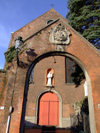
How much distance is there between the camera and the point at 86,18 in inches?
441

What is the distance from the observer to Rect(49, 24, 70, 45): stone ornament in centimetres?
796

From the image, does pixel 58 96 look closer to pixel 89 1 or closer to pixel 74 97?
pixel 74 97

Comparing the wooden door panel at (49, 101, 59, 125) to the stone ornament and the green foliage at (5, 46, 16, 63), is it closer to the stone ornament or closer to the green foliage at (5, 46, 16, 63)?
the stone ornament

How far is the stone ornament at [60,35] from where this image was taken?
7.96 metres

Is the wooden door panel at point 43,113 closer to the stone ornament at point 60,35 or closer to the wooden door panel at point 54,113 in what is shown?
the wooden door panel at point 54,113

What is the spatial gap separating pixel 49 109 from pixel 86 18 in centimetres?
1089

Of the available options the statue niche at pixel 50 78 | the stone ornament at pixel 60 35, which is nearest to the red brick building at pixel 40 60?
the stone ornament at pixel 60 35

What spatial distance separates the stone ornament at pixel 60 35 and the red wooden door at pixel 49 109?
965 centimetres

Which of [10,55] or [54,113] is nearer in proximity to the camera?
[10,55]

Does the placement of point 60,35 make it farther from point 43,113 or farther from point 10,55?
point 43,113

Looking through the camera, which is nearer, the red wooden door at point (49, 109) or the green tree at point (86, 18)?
the green tree at point (86, 18)

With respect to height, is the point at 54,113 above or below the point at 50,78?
below

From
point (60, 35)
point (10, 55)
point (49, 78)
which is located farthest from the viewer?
point (49, 78)

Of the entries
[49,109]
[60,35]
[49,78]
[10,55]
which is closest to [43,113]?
[49,109]
